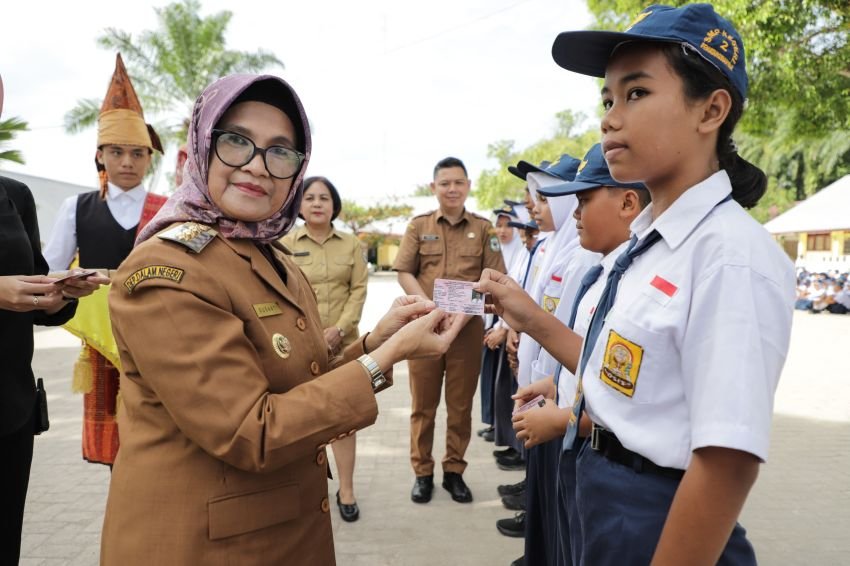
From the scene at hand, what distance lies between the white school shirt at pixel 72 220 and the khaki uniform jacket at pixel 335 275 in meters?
1.25

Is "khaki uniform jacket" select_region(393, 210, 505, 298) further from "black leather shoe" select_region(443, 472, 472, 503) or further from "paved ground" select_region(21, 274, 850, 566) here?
"paved ground" select_region(21, 274, 850, 566)

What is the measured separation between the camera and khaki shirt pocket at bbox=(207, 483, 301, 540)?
1393mm

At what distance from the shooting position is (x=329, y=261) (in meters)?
4.36

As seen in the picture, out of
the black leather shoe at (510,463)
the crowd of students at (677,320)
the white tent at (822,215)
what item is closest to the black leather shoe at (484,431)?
the black leather shoe at (510,463)

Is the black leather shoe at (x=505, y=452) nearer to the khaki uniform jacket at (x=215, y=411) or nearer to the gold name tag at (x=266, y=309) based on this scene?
the khaki uniform jacket at (x=215, y=411)

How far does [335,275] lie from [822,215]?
22.5 metres

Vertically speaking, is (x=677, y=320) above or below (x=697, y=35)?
below

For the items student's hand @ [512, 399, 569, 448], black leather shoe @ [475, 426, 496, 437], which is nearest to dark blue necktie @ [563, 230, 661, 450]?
student's hand @ [512, 399, 569, 448]

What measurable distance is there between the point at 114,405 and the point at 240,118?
246 cm

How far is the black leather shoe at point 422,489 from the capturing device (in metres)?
4.11

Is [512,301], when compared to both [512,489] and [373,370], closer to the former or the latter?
[373,370]

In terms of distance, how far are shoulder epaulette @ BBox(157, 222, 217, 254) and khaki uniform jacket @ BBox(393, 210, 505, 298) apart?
3.11m

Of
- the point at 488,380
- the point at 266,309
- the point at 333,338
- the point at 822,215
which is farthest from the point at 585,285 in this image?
the point at 822,215

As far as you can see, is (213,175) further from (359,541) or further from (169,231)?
(359,541)
